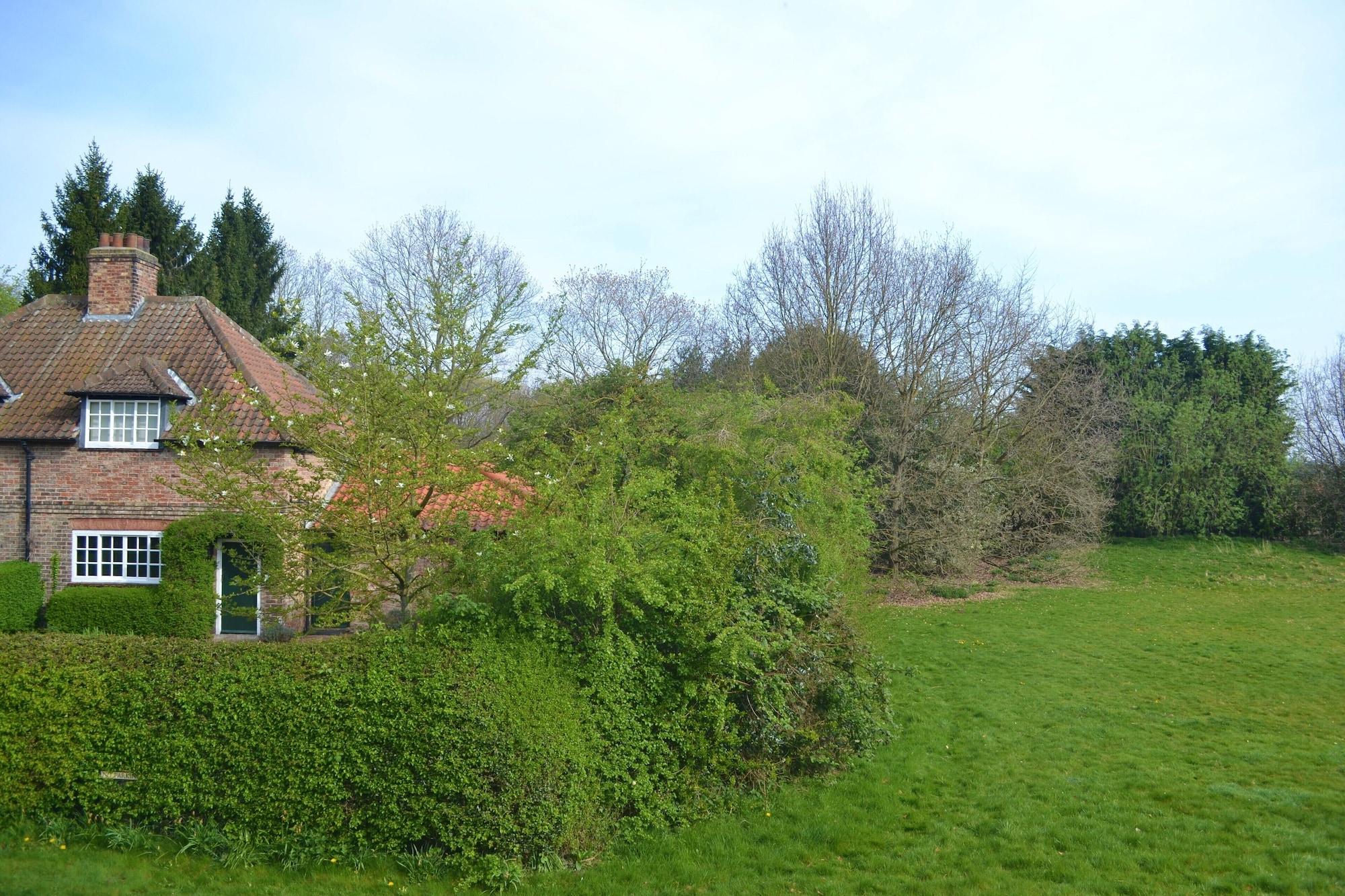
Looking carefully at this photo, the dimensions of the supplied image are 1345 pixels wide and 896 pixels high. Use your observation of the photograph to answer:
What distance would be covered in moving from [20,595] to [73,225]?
1726 cm

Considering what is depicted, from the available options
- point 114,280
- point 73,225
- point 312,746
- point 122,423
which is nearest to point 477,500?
point 312,746

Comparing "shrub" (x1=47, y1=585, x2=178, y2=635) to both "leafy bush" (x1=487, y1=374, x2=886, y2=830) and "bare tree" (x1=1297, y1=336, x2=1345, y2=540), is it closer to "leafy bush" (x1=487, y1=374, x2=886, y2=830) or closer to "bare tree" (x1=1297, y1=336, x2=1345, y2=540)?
"leafy bush" (x1=487, y1=374, x2=886, y2=830)

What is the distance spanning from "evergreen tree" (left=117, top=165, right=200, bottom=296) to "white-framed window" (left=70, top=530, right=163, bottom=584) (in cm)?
1568

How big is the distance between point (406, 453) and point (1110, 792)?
331 inches

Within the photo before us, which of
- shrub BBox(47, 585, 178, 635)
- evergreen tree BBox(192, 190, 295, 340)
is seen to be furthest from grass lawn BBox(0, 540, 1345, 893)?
evergreen tree BBox(192, 190, 295, 340)

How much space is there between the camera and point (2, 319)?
19.6 meters

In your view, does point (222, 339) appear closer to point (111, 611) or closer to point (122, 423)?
point (122, 423)

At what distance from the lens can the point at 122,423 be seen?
57.4 ft

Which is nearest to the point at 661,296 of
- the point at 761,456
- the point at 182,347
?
the point at 182,347

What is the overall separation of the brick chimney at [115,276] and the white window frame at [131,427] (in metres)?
3.31

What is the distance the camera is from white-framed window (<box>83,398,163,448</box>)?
17.4m

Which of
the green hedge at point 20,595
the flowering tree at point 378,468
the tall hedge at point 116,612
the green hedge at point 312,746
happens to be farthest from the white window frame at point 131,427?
the green hedge at point 312,746

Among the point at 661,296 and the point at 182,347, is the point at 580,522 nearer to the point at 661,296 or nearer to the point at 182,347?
the point at 182,347

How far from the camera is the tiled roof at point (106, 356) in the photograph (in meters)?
17.5
